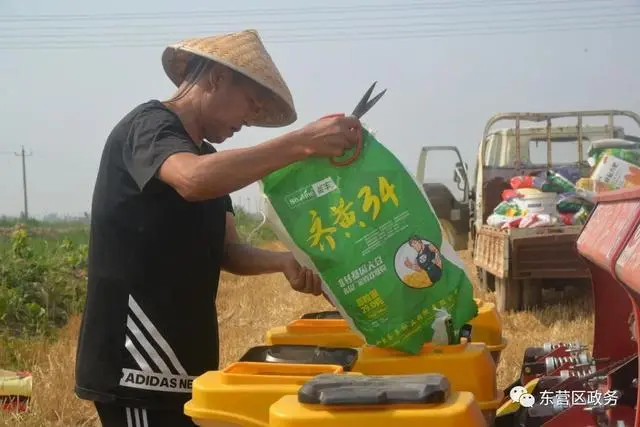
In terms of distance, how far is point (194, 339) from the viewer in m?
2.21

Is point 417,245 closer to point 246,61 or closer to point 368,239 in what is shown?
point 368,239

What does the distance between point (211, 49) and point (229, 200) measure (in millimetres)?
571

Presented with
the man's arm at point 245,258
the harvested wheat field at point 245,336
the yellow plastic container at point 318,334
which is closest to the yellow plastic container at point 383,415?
the yellow plastic container at point 318,334

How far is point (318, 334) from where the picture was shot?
245 centimetres

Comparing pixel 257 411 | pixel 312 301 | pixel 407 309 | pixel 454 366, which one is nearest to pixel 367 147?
pixel 407 309

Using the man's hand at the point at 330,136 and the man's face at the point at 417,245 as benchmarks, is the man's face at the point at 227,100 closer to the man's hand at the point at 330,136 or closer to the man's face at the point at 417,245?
the man's hand at the point at 330,136

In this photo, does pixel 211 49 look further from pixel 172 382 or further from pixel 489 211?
pixel 489 211

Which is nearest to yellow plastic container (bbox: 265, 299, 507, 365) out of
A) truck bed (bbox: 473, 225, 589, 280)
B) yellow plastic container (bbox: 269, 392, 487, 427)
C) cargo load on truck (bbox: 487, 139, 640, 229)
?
yellow plastic container (bbox: 269, 392, 487, 427)

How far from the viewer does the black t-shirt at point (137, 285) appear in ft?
6.95

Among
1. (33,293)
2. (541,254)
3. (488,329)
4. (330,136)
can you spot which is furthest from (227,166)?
(33,293)

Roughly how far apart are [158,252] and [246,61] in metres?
0.58

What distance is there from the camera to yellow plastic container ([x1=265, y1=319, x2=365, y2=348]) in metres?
2.41

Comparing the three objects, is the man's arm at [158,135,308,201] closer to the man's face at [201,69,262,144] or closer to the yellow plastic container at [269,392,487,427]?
the man's face at [201,69,262,144]

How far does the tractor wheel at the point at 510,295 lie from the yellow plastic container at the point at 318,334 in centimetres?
464
